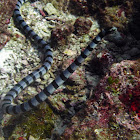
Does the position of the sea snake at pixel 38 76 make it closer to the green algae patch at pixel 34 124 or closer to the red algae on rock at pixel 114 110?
the green algae patch at pixel 34 124

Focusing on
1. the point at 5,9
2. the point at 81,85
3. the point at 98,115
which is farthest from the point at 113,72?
the point at 5,9

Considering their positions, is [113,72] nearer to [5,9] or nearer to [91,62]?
[91,62]

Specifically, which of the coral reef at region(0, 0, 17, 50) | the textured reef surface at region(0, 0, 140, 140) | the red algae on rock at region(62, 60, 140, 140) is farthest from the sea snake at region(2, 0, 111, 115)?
the red algae on rock at region(62, 60, 140, 140)

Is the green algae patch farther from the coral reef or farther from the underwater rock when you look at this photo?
the underwater rock

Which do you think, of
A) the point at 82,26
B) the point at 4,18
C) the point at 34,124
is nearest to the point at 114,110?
the point at 34,124

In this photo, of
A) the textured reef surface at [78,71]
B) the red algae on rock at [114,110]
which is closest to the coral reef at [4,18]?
the textured reef surface at [78,71]

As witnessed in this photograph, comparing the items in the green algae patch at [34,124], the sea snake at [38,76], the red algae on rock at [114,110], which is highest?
the sea snake at [38,76]

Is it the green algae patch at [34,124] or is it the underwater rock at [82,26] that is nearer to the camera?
the green algae patch at [34,124]
